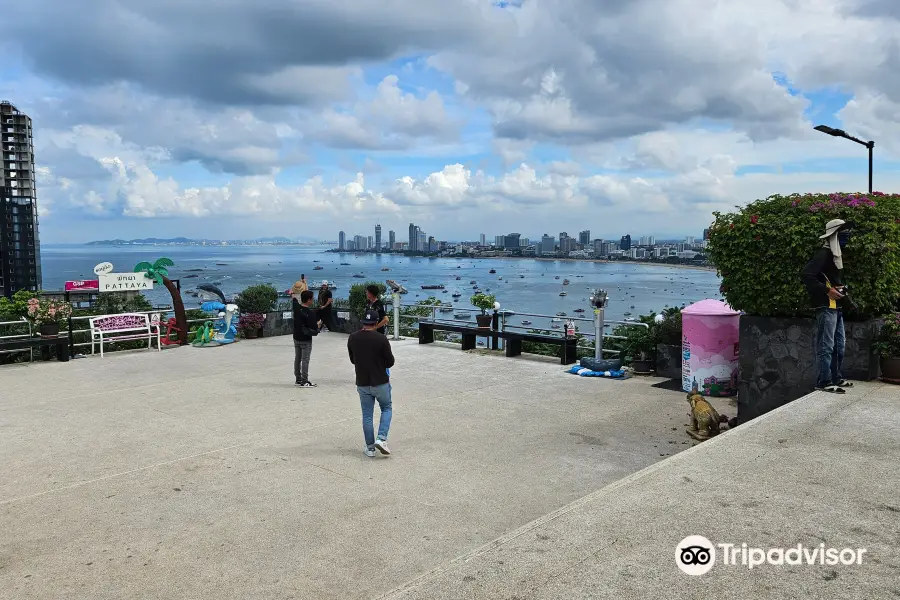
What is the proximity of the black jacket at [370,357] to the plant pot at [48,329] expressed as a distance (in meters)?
10.5

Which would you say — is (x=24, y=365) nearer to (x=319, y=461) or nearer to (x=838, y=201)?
(x=319, y=461)

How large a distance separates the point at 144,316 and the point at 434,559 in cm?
1362

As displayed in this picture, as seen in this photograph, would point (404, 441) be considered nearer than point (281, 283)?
Yes

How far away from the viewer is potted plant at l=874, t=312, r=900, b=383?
7.98m

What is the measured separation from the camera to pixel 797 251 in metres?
7.75

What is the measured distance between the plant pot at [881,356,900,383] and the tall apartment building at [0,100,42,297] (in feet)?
359

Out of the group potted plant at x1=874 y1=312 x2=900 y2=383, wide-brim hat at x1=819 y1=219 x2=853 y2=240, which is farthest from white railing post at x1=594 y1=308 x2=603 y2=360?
wide-brim hat at x1=819 y1=219 x2=853 y2=240

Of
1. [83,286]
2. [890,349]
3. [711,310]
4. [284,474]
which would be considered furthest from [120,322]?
[890,349]

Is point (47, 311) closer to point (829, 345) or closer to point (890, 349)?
point (829, 345)

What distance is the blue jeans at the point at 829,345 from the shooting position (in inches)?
289

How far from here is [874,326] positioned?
8133 mm

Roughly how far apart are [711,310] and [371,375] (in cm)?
556

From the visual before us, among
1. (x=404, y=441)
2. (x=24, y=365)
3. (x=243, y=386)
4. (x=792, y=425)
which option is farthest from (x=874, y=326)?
(x=24, y=365)

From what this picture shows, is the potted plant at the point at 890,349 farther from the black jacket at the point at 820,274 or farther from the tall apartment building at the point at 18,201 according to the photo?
the tall apartment building at the point at 18,201
